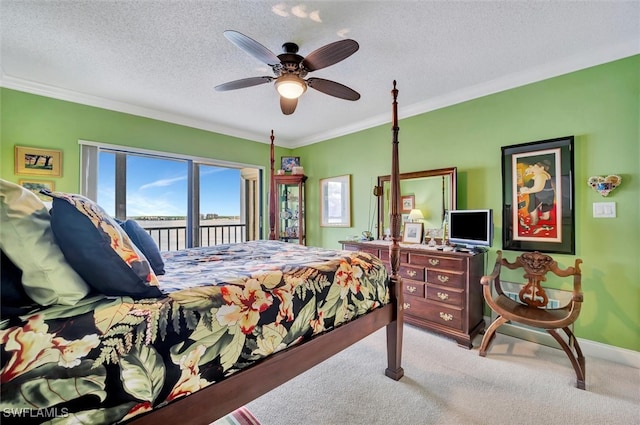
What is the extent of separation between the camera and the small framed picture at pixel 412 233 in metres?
3.27

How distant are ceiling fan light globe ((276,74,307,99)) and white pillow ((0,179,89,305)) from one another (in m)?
1.68

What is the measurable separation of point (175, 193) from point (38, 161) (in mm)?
2150

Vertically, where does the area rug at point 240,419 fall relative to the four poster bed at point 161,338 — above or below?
below

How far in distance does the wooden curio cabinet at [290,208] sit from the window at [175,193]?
14.8 inches

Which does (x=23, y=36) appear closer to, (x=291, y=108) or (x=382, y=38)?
(x=291, y=108)

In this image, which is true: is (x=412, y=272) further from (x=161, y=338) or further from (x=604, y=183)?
(x=161, y=338)

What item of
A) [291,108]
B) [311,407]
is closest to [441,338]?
[311,407]

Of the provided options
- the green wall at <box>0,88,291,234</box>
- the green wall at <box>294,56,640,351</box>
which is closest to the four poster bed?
the green wall at <box>294,56,640,351</box>

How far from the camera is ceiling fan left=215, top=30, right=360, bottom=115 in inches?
69.1

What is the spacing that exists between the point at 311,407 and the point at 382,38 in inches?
106

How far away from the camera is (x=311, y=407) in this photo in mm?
1749

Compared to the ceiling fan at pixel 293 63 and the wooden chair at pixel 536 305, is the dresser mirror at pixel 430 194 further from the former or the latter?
the ceiling fan at pixel 293 63

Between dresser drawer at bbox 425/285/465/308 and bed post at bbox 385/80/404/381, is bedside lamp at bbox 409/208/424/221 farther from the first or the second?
bed post at bbox 385/80/404/381

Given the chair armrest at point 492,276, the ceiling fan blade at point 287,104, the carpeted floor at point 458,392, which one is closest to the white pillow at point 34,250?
the carpeted floor at point 458,392
